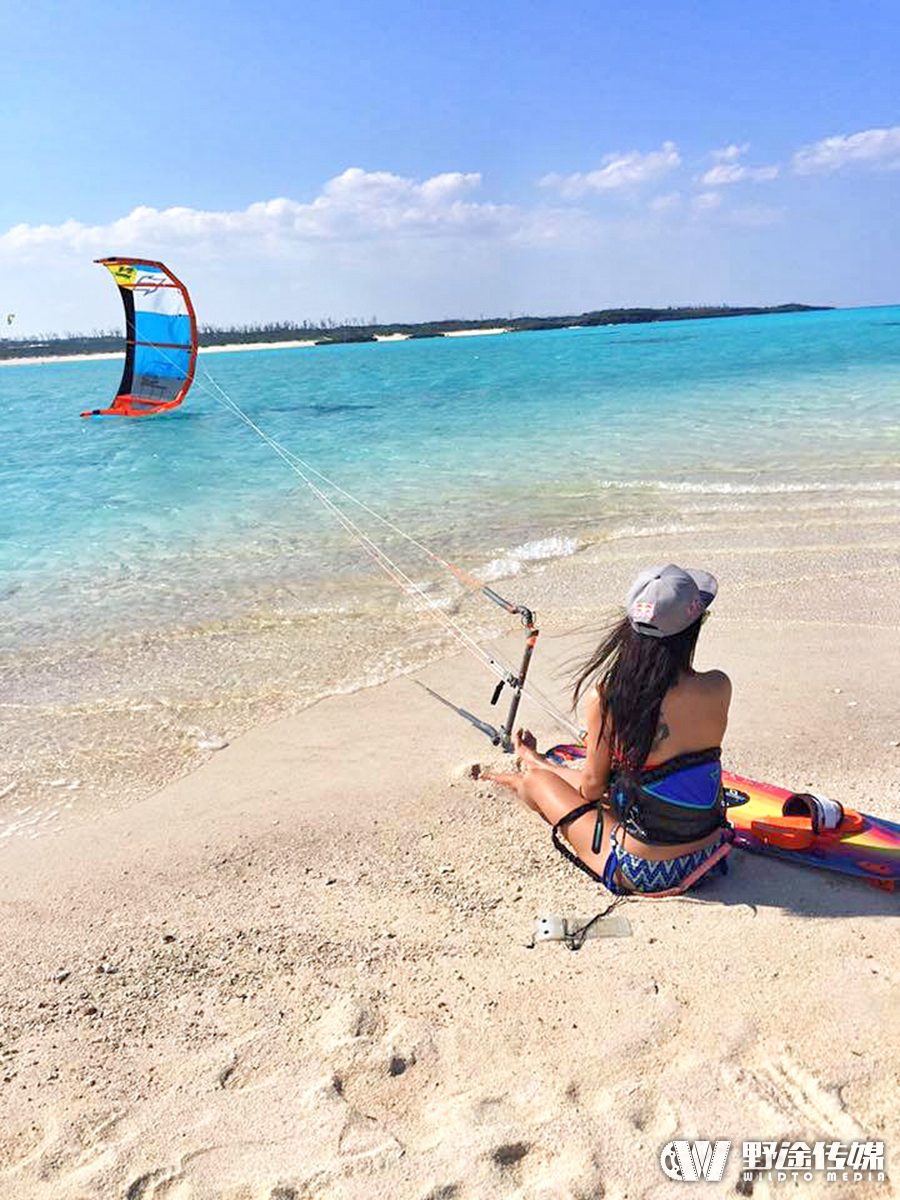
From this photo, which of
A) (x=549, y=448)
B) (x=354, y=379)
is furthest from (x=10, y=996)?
(x=354, y=379)

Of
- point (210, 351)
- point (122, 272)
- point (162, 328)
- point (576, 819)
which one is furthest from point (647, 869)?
point (210, 351)

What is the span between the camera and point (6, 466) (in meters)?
Result: 19.8

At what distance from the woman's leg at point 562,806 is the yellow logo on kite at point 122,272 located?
1392cm

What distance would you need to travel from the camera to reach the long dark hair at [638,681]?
9.77ft

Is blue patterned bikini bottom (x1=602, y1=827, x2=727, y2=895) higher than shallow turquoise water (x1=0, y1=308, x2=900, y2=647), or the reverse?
shallow turquoise water (x1=0, y1=308, x2=900, y2=647)

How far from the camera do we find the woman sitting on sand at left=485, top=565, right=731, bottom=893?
2.94 meters

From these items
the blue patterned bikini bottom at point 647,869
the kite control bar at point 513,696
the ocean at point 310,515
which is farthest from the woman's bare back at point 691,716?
the ocean at point 310,515

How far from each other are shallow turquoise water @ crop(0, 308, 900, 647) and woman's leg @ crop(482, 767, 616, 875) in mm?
4463

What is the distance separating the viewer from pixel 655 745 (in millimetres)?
3086

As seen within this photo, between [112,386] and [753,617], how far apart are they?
5359cm

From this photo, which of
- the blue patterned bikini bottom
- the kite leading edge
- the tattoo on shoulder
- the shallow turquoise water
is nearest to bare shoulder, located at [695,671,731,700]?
the tattoo on shoulder

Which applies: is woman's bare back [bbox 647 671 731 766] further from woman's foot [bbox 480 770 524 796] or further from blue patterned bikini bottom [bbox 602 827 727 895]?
woman's foot [bbox 480 770 524 796]

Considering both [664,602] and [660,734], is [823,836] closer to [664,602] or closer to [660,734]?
[660,734]

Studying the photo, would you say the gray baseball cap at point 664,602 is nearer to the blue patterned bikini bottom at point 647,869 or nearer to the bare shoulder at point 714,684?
the bare shoulder at point 714,684
